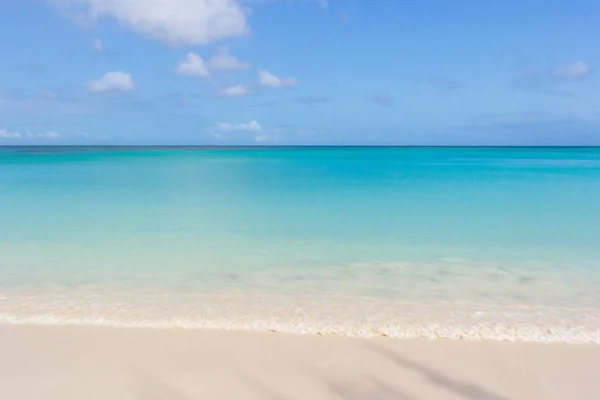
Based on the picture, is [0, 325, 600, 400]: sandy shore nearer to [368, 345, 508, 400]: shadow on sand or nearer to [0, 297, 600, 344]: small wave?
[368, 345, 508, 400]: shadow on sand

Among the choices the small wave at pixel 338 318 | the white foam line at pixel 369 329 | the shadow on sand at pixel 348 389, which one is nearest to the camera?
the shadow on sand at pixel 348 389

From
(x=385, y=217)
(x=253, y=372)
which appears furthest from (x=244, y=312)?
(x=385, y=217)

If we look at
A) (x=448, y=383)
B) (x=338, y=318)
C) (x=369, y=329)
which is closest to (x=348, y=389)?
(x=448, y=383)

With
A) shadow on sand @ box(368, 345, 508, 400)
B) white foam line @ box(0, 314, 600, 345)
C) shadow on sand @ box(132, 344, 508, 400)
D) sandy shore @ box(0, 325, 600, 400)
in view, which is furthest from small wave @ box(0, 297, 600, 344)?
shadow on sand @ box(132, 344, 508, 400)

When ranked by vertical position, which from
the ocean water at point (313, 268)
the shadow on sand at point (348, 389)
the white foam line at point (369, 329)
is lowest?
the shadow on sand at point (348, 389)

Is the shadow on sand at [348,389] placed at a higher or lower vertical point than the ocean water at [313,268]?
lower

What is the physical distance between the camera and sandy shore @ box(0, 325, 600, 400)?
10.4 feet

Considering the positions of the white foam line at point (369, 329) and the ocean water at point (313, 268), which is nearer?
the white foam line at point (369, 329)

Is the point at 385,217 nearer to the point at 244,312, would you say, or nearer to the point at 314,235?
the point at 314,235

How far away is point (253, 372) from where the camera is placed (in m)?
3.43

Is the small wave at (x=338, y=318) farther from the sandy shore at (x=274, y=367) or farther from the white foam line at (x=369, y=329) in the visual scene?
the sandy shore at (x=274, y=367)

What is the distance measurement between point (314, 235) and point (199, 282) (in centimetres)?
336

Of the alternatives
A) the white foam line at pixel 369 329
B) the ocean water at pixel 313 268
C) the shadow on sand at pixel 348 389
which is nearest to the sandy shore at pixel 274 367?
the shadow on sand at pixel 348 389

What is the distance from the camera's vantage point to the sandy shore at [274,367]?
3.17 m
